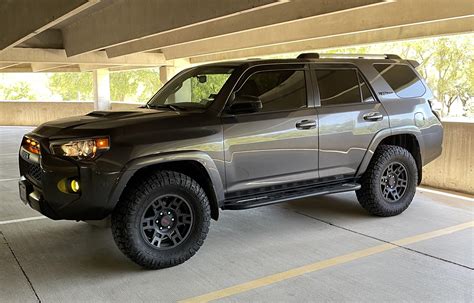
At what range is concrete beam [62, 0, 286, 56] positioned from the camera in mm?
7414

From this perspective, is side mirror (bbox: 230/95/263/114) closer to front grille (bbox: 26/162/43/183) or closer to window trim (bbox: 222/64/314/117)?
window trim (bbox: 222/64/314/117)

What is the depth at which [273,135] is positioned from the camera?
16.9 feet

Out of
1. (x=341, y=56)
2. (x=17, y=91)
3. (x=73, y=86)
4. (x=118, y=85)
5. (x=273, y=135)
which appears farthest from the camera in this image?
(x=17, y=91)

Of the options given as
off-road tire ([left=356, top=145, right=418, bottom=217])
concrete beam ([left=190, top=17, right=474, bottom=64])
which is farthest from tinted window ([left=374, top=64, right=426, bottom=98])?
concrete beam ([left=190, top=17, right=474, bottom=64])

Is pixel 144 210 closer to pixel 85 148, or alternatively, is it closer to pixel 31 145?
pixel 85 148

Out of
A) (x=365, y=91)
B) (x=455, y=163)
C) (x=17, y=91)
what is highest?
(x=17, y=91)

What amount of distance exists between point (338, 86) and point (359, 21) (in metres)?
4.20

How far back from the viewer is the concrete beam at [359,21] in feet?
26.4

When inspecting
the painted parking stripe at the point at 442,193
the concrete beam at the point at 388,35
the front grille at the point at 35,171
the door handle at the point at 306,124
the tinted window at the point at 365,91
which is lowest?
the painted parking stripe at the point at 442,193

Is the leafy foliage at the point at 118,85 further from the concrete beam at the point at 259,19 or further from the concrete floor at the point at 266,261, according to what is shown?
the concrete floor at the point at 266,261

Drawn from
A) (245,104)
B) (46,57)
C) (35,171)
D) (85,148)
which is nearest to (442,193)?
(245,104)

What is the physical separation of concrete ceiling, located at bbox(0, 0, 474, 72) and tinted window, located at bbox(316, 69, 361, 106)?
124 centimetres

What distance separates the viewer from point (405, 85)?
21.0ft

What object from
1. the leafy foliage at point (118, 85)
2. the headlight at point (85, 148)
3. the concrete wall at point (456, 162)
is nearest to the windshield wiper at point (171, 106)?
the headlight at point (85, 148)
